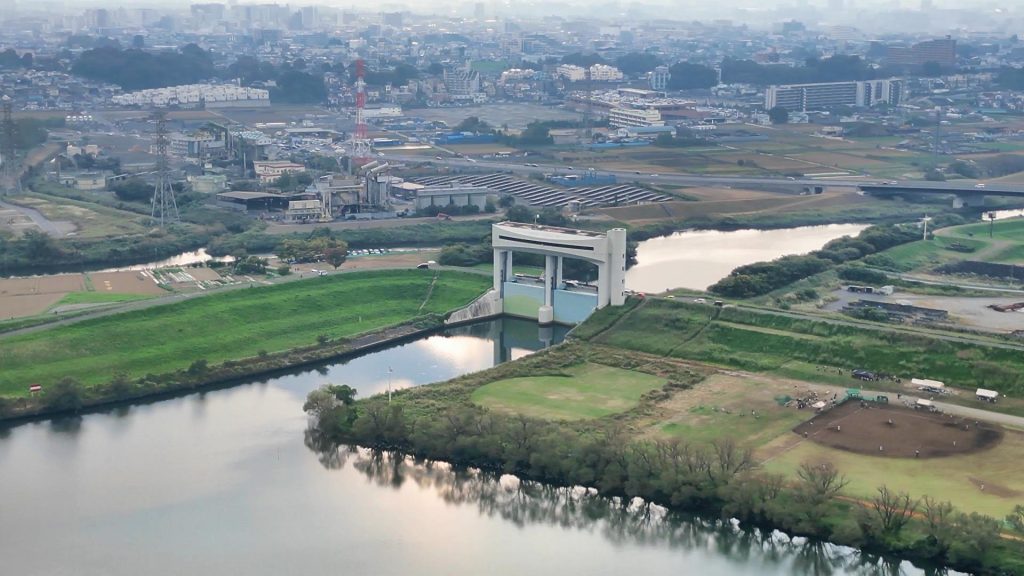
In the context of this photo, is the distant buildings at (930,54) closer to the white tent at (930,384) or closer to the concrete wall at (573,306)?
the concrete wall at (573,306)

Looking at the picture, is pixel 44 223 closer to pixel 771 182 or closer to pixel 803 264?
pixel 803 264

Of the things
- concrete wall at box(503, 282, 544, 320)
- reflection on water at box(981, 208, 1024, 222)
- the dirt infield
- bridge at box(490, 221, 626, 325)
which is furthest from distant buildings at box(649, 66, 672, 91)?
the dirt infield

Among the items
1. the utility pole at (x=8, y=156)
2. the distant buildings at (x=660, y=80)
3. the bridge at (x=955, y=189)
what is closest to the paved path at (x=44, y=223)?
the utility pole at (x=8, y=156)

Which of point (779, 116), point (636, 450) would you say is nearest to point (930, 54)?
point (779, 116)

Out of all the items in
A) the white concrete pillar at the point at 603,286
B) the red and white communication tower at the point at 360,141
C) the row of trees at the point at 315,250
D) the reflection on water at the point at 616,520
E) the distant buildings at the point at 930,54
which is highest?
the distant buildings at the point at 930,54

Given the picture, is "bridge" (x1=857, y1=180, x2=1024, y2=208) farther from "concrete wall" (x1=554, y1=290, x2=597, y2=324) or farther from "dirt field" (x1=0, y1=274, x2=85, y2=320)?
"dirt field" (x1=0, y1=274, x2=85, y2=320)
